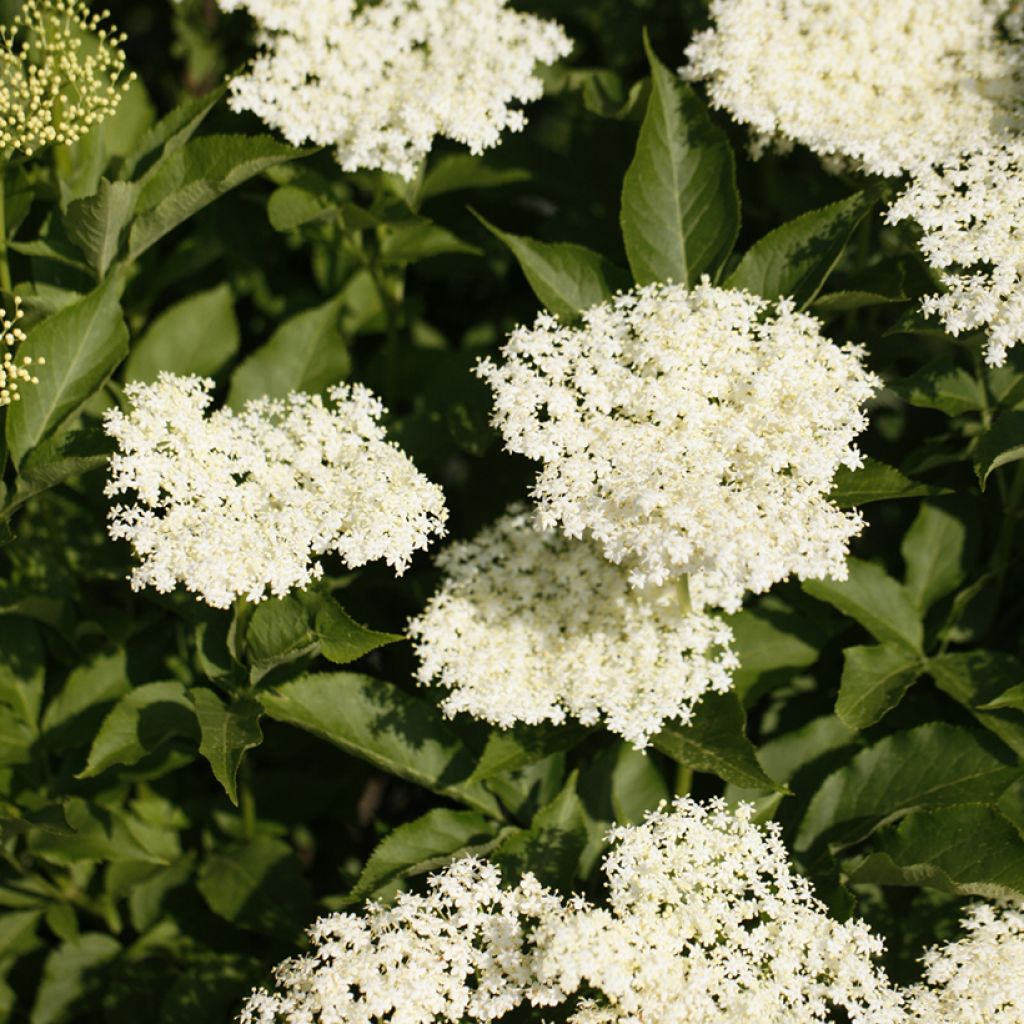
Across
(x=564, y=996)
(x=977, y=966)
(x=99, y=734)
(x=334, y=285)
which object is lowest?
(x=564, y=996)

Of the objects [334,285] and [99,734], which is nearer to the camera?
[99,734]

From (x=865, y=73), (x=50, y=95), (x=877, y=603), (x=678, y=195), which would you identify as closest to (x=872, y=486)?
(x=877, y=603)

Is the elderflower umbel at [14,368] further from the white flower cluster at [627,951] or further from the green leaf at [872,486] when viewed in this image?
the green leaf at [872,486]

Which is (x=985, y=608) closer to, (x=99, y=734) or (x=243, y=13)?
(x=99, y=734)

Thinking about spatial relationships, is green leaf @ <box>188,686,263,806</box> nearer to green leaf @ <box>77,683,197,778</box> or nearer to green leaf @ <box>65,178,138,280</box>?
green leaf @ <box>77,683,197,778</box>

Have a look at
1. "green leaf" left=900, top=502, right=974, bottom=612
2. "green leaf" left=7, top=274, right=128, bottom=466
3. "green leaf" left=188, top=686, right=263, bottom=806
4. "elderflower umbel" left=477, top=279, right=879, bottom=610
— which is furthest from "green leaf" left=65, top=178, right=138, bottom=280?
"green leaf" left=900, top=502, right=974, bottom=612

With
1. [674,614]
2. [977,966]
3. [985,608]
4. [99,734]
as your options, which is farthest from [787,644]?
[99,734]

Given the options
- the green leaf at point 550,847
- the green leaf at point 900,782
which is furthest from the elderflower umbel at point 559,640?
the green leaf at point 900,782
